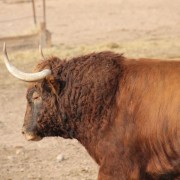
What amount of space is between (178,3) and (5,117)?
17657 mm

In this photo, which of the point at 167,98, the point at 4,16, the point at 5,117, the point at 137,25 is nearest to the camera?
the point at 167,98

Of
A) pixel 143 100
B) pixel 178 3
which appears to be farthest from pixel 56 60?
pixel 178 3

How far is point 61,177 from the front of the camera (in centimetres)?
999

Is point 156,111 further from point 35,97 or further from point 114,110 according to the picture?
point 35,97

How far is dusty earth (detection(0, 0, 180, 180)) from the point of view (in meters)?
10.5

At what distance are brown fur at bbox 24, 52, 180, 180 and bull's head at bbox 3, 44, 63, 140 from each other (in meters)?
0.01

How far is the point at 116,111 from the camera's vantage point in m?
7.89

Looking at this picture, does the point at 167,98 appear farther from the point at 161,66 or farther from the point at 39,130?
the point at 39,130

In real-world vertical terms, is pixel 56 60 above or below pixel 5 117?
above

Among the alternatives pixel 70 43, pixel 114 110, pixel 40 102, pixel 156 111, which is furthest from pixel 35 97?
pixel 70 43

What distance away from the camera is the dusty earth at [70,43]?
412 inches

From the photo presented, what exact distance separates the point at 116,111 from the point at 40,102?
0.94 m

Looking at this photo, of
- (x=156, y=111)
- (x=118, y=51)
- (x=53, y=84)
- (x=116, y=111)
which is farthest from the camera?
(x=118, y=51)

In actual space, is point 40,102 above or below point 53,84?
below
